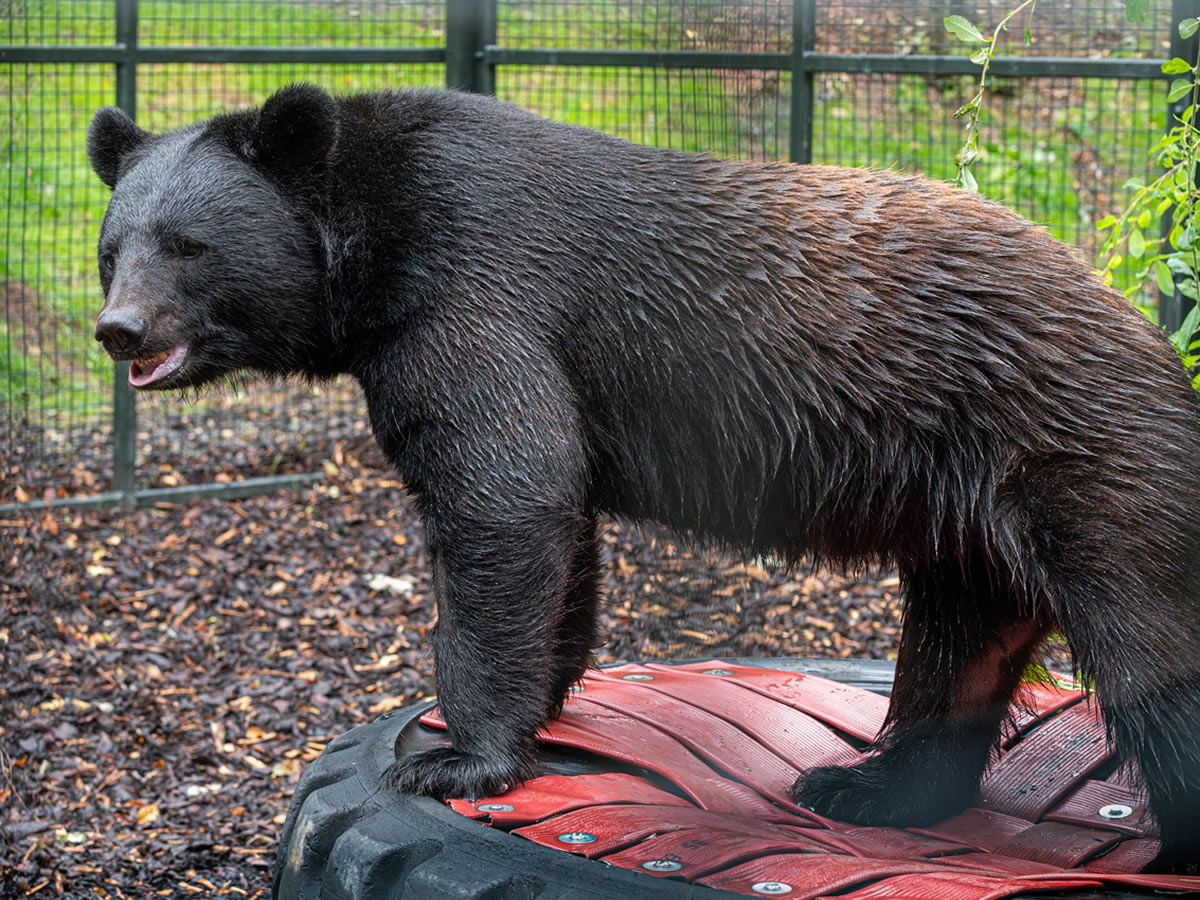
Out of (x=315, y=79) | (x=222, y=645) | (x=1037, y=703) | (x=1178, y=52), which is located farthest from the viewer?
(x=315, y=79)

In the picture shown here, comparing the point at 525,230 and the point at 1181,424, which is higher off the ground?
Answer: the point at 525,230

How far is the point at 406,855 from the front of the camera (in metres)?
3.09

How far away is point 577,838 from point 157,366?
5.46ft

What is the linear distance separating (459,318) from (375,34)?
17.9 ft

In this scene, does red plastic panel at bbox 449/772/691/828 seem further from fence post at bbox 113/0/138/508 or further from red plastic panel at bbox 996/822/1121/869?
fence post at bbox 113/0/138/508

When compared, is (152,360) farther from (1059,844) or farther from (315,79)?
(315,79)

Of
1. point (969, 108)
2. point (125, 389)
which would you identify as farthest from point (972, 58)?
point (125, 389)

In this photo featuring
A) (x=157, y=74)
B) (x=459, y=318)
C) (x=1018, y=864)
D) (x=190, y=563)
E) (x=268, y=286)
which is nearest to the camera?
(x=1018, y=864)

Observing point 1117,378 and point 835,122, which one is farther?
point 835,122

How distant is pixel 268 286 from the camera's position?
3705mm

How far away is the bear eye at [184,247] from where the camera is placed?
143 inches

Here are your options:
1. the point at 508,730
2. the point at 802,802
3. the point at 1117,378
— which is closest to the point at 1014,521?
the point at 1117,378

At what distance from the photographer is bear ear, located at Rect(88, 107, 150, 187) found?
392 cm

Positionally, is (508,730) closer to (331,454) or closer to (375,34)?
(331,454)
